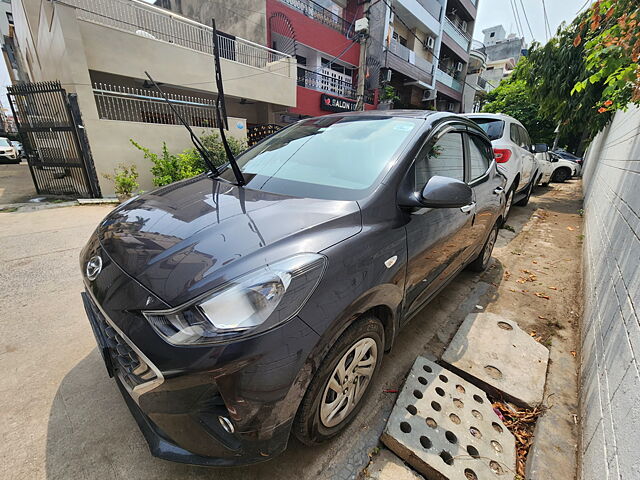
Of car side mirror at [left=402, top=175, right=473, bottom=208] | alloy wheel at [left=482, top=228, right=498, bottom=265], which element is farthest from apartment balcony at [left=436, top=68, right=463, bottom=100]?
car side mirror at [left=402, top=175, right=473, bottom=208]

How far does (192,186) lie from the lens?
2078mm

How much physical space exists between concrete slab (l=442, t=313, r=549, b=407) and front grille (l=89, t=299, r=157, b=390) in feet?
6.39

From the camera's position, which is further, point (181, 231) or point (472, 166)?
point (472, 166)

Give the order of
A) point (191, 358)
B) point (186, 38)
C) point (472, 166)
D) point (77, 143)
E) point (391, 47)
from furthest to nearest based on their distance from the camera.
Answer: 1. point (391, 47)
2. point (186, 38)
3. point (77, 143)
4. point (472, 166)
5. point (191, 358)

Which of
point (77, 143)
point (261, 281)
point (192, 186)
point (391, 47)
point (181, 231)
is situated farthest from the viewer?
point (391, 47)

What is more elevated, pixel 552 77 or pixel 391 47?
pixel 391 47

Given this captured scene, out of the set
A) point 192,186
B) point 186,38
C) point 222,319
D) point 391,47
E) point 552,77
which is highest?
point 391,47

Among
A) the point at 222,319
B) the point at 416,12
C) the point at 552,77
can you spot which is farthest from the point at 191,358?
the point at 416,12

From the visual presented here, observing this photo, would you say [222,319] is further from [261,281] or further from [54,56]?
[54,56]

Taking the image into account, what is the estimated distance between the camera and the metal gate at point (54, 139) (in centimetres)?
622

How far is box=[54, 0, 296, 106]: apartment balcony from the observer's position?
7153 mm

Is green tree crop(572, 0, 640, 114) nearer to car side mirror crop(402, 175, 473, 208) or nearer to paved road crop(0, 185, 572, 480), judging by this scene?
car side mirror crop(402, 175, 473, 208)

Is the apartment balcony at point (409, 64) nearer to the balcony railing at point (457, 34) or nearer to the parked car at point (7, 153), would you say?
the balcony railing at point (457, 34)

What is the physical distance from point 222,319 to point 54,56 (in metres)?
10.1
